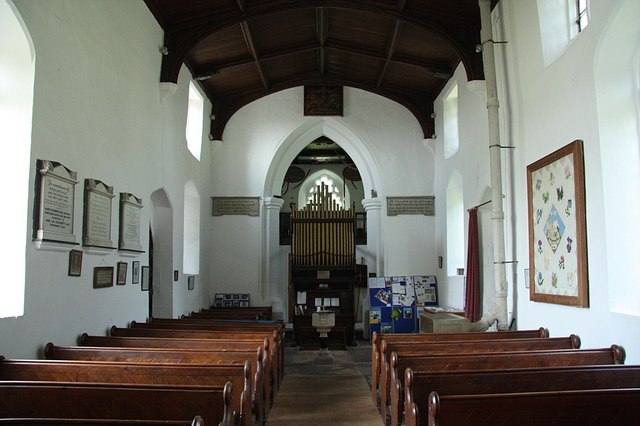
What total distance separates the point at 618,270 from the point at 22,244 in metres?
4.56

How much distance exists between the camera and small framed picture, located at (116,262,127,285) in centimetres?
584

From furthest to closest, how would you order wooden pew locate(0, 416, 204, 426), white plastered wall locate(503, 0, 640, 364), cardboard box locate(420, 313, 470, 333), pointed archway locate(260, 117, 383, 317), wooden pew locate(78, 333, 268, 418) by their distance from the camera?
pointed archway locate(260, 117, 383, 317), cardboard box locate(420, 313, 470, 333), wooden pew locate(78, 333, 268, 418), white plastered wall locate(503, 0, 640, 364), wooden pew locate(0, 416, 204, 426)

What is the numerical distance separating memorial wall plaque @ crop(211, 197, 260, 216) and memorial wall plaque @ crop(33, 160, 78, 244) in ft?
19.4

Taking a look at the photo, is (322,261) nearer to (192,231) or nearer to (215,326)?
(192,231)

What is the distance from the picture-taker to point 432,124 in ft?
35.4

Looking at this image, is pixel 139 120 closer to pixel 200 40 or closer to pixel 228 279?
pixel 200 40

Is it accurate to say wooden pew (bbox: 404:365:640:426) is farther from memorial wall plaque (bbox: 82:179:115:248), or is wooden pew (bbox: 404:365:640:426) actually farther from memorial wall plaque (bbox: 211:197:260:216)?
memorial wall plaque (bbox: 211:197:260:216)

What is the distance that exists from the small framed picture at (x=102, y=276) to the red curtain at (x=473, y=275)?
4763 millimetres


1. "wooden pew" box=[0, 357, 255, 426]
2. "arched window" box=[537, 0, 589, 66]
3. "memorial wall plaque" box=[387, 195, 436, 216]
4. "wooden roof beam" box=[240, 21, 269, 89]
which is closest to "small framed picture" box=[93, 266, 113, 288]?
"wooden pew" box=[0, 357, 255, 426]

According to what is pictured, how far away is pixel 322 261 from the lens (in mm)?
10859

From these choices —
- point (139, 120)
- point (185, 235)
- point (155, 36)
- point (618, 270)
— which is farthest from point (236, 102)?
point (618, 270)

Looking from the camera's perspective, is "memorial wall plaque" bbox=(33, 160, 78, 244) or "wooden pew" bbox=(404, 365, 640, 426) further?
"memorial wall plaque" bbox=(33, 160, 78, 244)

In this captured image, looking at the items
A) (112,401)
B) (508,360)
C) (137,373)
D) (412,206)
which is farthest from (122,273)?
(412,206)

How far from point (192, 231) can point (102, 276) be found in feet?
14.5
